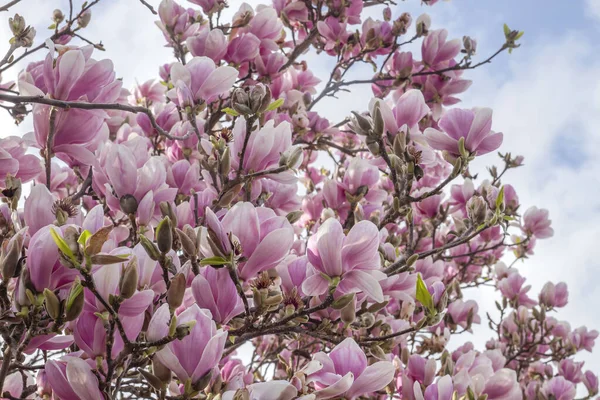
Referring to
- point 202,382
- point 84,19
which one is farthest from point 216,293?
point 84,19

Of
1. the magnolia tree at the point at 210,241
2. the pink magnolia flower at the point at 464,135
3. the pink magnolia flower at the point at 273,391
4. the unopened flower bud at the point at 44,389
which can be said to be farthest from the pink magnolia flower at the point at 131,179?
the pink magnolia flower at the point at 464,135

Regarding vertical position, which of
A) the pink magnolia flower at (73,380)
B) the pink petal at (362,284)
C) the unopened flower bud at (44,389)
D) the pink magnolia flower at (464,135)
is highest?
the pink magnolia flower at (464,135)

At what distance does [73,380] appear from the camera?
33.2 inches

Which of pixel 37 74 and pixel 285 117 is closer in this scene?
pixel 37 74

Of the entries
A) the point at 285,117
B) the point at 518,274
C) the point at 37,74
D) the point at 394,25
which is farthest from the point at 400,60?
the point at 37,74

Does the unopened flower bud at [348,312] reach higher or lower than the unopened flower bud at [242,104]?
lower

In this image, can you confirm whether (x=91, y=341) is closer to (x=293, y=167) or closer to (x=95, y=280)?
(x=95, y=280)

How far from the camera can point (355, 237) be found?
1.02 metres

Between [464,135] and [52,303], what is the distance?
3.70 feet

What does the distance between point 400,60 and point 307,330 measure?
212 cm

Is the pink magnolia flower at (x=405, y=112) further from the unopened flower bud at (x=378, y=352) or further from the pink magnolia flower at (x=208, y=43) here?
the pink magnolia flower at (x=208, y=43)

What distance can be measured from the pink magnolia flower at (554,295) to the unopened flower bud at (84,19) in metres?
3.28

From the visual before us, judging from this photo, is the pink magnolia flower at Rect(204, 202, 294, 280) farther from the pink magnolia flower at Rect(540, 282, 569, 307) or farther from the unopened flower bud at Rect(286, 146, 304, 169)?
the pink magnolia flower at Rect(540, 282, 569, 307)

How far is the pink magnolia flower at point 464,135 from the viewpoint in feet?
4.73
